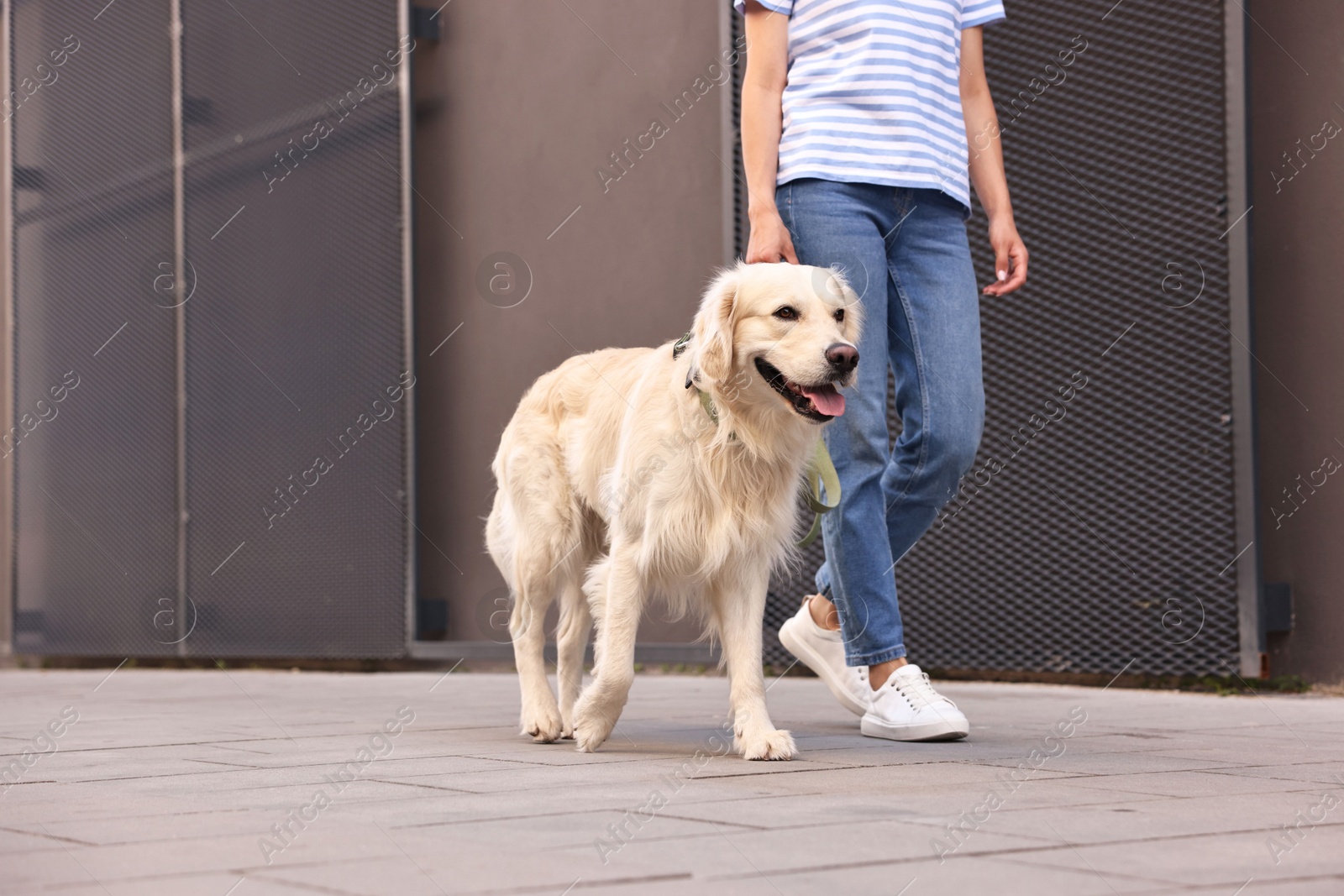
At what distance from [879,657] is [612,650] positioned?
0.73 metres

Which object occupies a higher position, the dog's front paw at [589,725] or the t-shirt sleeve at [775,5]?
the t-shirt sleeve at [775,5]

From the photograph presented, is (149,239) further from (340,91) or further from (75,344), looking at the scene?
(340,91)

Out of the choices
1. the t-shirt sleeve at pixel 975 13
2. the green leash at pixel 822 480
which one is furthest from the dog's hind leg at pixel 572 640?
the t-shirt sleeve at pixel 975 13

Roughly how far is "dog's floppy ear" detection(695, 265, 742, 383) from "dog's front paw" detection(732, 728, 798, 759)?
860 millimetres

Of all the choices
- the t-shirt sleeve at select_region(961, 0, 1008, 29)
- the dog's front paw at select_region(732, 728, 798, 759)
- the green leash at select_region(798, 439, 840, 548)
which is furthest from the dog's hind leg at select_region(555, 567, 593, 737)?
Result: the t-shirt sleeve at select_region(961, 0, 1008, 29)

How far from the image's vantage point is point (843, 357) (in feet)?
11.0

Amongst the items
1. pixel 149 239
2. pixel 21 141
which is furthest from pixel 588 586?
pixel 21 141

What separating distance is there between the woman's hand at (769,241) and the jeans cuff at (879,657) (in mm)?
1051

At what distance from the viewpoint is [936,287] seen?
3.77m

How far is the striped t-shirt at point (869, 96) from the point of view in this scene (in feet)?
12.1

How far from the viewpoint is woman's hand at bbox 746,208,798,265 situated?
3.60m

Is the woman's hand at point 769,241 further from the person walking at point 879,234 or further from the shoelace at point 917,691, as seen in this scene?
the shoelace at point 917,691

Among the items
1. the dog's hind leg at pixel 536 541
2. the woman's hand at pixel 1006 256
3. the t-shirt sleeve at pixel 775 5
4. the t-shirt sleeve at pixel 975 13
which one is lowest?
the dog's hind leg at pixel 536 541

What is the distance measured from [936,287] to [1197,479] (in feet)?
6.38
